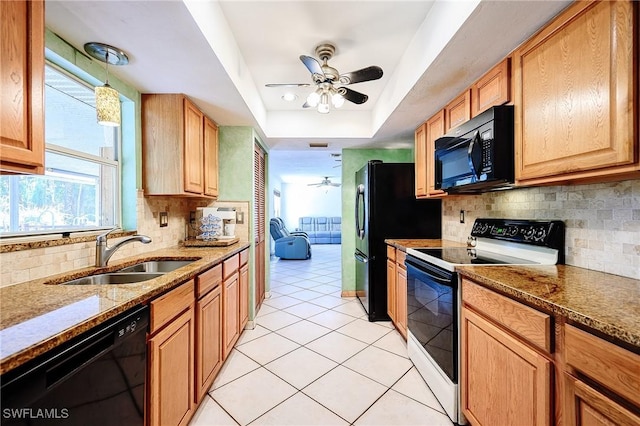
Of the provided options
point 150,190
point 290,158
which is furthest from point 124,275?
point 290,158

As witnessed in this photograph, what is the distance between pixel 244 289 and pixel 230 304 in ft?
1.49

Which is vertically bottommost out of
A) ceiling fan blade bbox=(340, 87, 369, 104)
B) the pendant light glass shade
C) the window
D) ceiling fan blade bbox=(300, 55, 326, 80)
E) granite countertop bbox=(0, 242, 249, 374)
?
granite countertop bbox=(0, 242, 249, 374)

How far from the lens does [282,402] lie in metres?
1.78

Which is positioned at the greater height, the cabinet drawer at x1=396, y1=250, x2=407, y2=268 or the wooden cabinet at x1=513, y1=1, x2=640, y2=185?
the wooden cabinet at x1=513, y1=1, x2=640, y2=185

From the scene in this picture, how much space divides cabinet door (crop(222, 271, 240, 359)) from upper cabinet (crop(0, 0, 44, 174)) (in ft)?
4.69

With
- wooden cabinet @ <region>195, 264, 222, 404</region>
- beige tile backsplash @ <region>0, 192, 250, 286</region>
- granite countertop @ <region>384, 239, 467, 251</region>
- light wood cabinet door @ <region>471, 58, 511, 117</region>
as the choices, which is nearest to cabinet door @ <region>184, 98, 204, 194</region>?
beige tile backsplash @ <region>0, 192, 250, 286</region>

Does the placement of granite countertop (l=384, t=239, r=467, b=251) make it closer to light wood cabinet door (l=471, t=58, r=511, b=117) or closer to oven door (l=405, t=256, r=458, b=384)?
oven door (l=405, t=256, r=458, b=384)

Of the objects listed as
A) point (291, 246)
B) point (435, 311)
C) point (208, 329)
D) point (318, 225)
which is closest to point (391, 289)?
point (435, 311)

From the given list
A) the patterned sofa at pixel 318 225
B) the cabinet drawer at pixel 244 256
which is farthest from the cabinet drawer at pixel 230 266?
the patterned sofa at pixel 318 225

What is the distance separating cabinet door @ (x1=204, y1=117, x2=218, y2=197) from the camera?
2.66 m

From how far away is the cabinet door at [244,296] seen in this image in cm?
263

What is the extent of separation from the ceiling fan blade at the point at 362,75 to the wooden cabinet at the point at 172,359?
5.37 feet

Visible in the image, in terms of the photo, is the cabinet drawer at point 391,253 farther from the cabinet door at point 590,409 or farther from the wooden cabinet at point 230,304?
the cabinet door at point 590,409

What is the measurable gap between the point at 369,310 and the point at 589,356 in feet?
7.65
